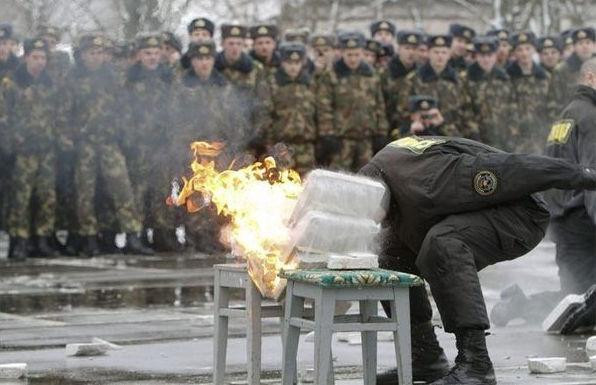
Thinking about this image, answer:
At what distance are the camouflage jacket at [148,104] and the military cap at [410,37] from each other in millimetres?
3338

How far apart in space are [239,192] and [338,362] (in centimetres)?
167

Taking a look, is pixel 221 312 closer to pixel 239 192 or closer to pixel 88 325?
pixel 239 192

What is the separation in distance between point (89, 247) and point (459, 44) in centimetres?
572

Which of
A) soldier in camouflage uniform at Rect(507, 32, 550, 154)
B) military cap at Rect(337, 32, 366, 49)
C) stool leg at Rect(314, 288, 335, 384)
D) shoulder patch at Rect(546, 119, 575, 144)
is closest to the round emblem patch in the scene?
stool leg at Rect(314, 288, 335, 384)

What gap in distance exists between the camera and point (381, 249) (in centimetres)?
869

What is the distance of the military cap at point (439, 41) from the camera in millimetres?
20125

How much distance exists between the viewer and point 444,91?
2023cm

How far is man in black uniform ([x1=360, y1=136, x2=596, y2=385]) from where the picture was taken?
8273 millimetres

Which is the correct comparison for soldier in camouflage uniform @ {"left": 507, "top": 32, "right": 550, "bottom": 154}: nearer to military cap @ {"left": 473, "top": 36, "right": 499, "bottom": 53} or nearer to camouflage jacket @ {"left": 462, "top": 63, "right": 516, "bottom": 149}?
camouflage jacket @ {"left": 462, "top": 63, "right": 516, "bottom": 149}

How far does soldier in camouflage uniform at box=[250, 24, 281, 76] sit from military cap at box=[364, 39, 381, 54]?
1.29m

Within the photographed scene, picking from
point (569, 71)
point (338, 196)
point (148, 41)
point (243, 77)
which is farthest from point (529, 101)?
point (338, 196)

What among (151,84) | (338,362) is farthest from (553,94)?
(338,362)

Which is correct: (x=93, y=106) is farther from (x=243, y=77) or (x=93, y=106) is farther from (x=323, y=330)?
(x=323, y=330)

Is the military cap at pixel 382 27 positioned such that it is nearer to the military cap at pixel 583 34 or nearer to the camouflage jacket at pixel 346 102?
the camouflage jacket at pixel 346 102
